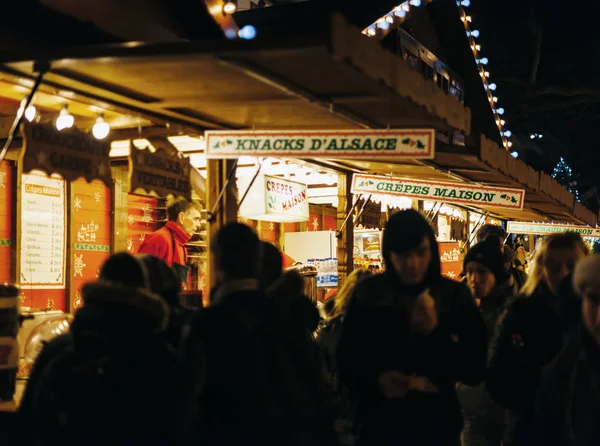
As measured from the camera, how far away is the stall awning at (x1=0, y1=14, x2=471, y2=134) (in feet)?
17.4

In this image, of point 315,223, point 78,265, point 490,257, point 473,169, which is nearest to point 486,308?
point 490,257

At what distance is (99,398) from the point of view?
3797 millimetres

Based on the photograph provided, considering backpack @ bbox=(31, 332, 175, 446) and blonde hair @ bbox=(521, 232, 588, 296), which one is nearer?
backpack @ bbox=(31, 332, 175, 446)

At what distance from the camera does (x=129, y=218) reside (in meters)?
11.8

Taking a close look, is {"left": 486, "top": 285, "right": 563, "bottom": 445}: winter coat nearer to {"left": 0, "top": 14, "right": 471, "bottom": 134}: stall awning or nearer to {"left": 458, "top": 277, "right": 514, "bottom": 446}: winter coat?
{"left": 458, "top": 277, "right": 514, "bottom": 446}: winter coat

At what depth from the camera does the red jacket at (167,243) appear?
865 cm

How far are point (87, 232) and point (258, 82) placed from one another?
5.40m

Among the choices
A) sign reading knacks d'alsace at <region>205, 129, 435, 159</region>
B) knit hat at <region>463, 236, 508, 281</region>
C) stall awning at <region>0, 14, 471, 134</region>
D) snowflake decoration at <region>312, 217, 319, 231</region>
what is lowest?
knit hat at <region>463, 236, 508, 281</region>

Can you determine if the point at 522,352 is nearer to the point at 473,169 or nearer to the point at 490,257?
the point at 490,257

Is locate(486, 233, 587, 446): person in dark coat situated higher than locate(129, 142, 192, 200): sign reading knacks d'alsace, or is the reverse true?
locate(129, 142, 192, 200): sign reading knacks d'alsace

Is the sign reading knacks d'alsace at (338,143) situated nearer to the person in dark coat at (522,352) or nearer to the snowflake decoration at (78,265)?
the person in dark coat at (522,352)

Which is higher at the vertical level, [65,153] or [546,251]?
[65,153]

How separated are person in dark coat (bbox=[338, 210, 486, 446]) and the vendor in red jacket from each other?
4.53m

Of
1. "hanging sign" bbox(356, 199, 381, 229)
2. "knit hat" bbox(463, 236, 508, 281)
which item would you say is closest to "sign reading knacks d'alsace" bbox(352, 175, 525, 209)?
"hanging sign" bbox(356, 199, 381, 229)
